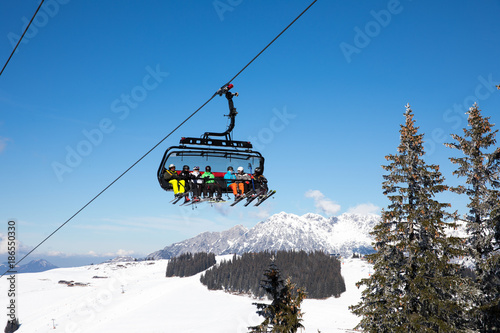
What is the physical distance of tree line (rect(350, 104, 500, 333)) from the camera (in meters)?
16.5

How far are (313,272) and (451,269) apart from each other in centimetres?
12225

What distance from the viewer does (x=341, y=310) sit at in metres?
98.9

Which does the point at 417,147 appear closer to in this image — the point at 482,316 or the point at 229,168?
the point at 482,316

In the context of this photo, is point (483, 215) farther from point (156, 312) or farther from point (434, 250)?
point (156, 312)

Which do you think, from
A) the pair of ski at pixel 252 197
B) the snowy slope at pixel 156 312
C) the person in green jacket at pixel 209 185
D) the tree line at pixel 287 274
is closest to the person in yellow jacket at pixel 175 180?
the person in green jacket at pixel 209 185

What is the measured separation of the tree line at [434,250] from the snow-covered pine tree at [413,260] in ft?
0.13

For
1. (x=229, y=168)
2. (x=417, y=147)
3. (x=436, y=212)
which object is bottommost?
(x=436, y=212)

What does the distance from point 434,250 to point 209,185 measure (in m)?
10.9

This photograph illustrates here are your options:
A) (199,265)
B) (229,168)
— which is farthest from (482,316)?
(199,265)

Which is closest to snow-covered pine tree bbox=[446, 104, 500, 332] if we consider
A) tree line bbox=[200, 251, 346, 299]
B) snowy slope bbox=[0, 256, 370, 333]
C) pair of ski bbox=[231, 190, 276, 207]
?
pair of ski bbox=[231, 190, 276, 207]

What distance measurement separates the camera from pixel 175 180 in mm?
17141

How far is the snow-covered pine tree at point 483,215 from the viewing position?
53.4 feet

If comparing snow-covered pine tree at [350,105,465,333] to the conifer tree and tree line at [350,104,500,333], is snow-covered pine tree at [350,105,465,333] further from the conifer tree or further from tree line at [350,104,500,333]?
the conifer tree

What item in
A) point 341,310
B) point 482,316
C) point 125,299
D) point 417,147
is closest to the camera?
point 482,316
